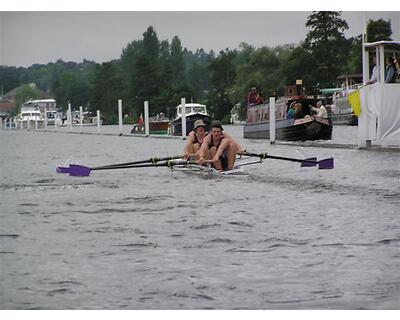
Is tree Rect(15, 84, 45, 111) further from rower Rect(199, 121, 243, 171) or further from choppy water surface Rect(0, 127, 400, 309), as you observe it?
rower Rect(199, 121, 243, 171)

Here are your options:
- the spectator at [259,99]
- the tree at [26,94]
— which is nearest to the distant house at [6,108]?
the tree at [26,94]

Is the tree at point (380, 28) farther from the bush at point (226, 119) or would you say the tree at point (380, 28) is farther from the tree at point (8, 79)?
the bush at point (226, 119)

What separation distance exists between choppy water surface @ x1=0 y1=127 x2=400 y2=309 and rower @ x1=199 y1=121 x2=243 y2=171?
374 millimetres

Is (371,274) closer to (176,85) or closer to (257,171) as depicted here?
(176,85)

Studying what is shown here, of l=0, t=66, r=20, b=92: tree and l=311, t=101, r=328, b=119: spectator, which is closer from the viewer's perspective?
l=0, t=66, r=20, b=92: tree

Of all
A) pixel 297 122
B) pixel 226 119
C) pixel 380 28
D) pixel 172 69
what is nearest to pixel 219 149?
pixel 172 69

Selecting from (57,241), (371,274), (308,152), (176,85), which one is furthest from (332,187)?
(308,152)

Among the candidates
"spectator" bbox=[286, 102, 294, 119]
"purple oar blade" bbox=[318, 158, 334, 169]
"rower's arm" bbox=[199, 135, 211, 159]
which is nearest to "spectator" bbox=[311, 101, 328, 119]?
"spectator" bbox=[286, 102, 294, 119]

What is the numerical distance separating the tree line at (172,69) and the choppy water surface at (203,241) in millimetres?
1544

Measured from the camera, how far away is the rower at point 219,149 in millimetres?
14570

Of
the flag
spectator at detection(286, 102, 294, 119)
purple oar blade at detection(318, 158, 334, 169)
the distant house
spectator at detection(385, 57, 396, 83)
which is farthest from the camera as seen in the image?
spectator at detection(286, 102, 294, 119)

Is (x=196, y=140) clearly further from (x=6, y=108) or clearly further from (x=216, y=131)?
(x=6, y=108)

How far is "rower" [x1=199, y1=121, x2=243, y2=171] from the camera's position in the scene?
14.6m

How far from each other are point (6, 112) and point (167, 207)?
8.25ft
